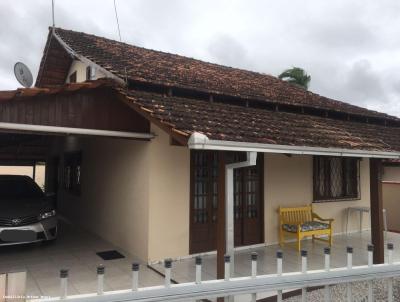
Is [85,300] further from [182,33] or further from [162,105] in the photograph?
[182,33]

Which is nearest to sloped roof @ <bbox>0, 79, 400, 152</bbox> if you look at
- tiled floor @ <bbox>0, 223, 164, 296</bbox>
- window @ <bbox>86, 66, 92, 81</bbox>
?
tiled floor @ <bbox>0, 223, 164, 296</bbox>

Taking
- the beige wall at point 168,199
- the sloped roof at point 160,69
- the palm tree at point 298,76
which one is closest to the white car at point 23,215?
the beige wall at point 168,199

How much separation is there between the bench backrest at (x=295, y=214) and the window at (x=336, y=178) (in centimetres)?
65

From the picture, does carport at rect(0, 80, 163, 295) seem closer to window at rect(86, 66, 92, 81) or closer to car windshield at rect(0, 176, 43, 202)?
car windshield at rect(0, 176, 43, 202)

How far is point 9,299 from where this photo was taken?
2.63 meters

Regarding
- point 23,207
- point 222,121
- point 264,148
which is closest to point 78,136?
point 23,207

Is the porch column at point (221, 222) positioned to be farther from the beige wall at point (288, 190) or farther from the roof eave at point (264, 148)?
the beige wall at point (288, 190)

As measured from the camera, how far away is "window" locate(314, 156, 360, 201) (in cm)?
903

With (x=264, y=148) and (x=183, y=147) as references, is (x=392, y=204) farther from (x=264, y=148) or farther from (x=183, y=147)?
(x=264, y=148)

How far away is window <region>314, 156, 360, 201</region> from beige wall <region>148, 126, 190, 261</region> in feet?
13.4

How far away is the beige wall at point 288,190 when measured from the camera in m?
8.03

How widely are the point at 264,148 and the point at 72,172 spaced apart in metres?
7.94

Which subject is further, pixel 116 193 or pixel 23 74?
pixel 116 193

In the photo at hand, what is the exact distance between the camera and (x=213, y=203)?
722cm
